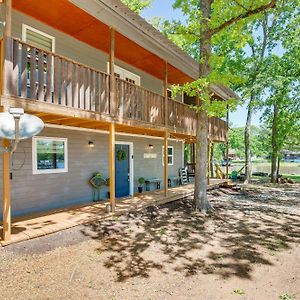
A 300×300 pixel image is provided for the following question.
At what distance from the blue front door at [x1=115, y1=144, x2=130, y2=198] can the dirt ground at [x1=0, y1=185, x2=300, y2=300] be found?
3093 mm

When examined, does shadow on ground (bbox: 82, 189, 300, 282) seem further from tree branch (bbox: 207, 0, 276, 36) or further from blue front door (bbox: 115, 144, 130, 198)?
tree branch (bbox: 207, 0, 276, 36)

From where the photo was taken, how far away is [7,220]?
5355mm

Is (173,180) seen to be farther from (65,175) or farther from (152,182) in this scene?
(65,175)

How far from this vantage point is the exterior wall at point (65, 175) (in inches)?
291

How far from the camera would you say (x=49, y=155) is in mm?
8242

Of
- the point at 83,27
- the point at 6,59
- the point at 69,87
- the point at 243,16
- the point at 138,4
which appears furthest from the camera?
the point at 138,4

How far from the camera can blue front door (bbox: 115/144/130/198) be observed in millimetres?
10991

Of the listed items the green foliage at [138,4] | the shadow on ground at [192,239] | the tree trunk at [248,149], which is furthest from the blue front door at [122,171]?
the green foliage at [138,4]

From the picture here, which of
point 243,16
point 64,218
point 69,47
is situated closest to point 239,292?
point 64,218

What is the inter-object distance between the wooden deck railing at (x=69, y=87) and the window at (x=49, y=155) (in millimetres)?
1811

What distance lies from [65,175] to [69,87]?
350 centimetres

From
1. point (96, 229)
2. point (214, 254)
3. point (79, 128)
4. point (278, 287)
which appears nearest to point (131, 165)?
point (79, 128)

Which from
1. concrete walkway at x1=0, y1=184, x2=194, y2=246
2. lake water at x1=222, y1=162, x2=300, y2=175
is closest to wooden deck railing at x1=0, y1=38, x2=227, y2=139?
concrete walkway at x1=0, y1=184, x2=194, y2=246

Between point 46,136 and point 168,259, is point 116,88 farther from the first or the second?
point 168,259
